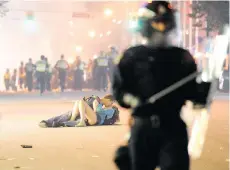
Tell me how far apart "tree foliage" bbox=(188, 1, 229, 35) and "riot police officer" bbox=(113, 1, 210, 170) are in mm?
19236

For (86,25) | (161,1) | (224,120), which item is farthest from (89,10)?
(161,1)

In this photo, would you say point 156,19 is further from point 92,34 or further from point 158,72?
point 92,34

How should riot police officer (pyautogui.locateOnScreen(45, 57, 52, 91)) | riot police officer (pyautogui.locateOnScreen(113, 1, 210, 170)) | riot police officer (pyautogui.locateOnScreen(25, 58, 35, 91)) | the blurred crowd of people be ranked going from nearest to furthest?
riot police officer (pyautogui.locateOnScreen(113, 1, 210, 170))
the blurred crowd of people
riot police officer (pyautogui.locateOnScreen(45, 57, 52, 91))
riot police officer (pyautogui.locateOnScreen(25, 58, 35, 91))

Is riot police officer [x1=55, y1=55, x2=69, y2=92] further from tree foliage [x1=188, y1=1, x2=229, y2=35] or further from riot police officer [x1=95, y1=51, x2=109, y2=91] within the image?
tree foliage [x1=188, y1=1, x2=229, y2=35]

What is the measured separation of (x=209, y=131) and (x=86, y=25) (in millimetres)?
62268

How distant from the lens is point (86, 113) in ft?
35.1

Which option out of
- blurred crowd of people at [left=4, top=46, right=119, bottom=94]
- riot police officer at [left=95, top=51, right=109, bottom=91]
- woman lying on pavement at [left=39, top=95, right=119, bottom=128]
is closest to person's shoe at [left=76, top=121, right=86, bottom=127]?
woman lying on pavement at [left=39, top=95, right=119, bottom=128]

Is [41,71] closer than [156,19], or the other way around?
[156,19]

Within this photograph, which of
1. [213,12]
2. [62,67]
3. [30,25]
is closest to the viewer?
[213,12]

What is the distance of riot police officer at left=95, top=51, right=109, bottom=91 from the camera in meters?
22.5

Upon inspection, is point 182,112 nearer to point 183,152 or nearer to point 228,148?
point 183,152

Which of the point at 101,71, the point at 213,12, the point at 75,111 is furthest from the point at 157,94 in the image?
the point at 213,12

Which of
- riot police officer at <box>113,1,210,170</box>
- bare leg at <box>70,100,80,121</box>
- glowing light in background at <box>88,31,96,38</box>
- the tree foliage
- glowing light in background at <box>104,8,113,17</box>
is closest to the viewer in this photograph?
riot police officer at <box>113,1,210,170</box>

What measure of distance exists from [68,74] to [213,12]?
24.7 ft
